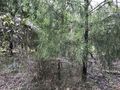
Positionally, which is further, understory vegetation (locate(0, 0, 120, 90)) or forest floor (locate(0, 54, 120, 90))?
forest floor (locate(0, 54, 120, 90))

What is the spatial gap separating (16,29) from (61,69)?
6.64ft

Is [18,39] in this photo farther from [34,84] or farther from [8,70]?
[34,84]

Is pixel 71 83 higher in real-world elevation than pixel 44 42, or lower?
lower

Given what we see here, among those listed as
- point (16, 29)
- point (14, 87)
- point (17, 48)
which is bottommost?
point (14, 87)

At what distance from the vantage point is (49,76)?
5.36m

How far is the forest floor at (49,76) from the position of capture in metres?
5.34

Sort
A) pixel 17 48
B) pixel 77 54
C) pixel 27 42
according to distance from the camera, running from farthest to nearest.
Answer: pixel 17 48, pixel 27 42, pixel 77 54

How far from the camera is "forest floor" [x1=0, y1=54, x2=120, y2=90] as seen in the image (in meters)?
5.34

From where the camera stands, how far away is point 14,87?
5.66 meters

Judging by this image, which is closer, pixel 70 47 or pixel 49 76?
pixel 70 47

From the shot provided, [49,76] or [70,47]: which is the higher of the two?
[70,47]

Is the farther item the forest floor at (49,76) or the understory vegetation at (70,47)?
the forest floor at (49,76)

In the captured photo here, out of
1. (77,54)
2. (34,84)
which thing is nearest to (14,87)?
(34,84)

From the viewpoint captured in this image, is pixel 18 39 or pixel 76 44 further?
pixel 18 39
